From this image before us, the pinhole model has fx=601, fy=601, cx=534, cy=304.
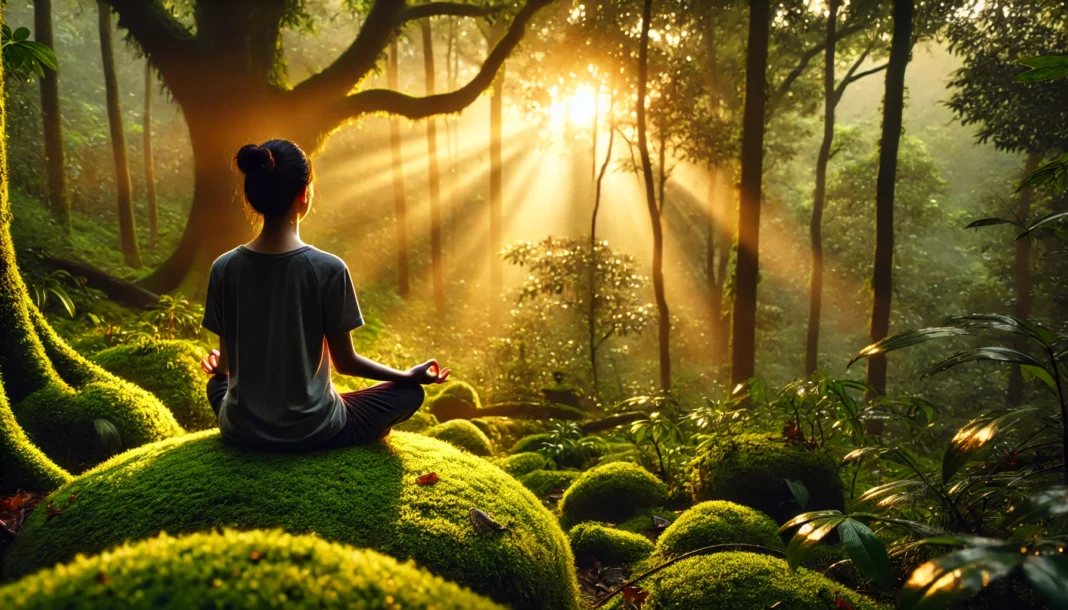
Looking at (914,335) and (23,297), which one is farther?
(23,297)

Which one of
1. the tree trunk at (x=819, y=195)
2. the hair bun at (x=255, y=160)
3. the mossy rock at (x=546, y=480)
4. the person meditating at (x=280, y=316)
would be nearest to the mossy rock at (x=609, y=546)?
the mossy rock at (x=546, y=480)

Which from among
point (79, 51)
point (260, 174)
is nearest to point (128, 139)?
point (79, 51)

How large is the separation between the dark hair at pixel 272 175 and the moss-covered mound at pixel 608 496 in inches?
130

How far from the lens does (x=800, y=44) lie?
18.0 metres

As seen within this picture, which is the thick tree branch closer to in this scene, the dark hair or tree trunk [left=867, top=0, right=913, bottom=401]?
tree trunk [left=867, top=0, right=913, bottom=401]

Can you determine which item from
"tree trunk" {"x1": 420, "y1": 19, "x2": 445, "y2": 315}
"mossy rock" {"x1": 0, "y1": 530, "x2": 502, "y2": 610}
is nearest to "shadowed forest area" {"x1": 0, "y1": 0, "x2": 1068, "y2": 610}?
"mossy rock" {"x1": 0, "y1": 530, "x2": 502, "y2": 610}

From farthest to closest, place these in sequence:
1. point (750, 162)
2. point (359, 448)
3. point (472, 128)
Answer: point (472, 128), point (750, 162), point (359, 448)

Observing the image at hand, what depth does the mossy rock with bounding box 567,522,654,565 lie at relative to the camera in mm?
3895

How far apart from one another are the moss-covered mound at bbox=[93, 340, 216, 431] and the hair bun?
3.83 meters

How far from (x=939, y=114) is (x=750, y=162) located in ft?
186

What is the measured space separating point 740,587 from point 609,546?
4.15 feet

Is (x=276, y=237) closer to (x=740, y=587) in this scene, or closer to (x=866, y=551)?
(x=866, y=551)

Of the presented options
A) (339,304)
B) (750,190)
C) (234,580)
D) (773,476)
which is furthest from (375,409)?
(750,190)

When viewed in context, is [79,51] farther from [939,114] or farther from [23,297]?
[939,114]
